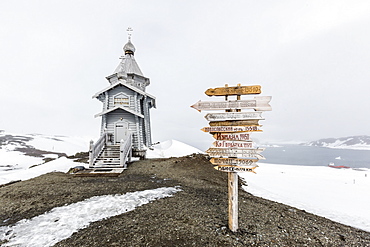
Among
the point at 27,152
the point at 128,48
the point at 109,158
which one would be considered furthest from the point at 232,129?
the point at 27,152

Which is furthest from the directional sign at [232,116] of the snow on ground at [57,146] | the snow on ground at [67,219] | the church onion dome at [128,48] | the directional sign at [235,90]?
the snow on ground at [57,146]

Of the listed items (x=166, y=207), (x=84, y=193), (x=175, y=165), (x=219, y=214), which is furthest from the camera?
(x=175, y=165)

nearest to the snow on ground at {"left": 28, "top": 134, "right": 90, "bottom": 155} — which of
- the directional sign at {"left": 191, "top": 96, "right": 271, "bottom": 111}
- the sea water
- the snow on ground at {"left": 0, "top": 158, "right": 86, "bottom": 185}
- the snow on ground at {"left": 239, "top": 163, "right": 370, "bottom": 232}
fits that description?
the snow on ground at {"left": 0, "top": 158, "right": 86, "bottom": 185}

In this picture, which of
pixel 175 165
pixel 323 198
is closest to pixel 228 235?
pixel 323 198

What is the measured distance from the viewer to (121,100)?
16781 millimetres

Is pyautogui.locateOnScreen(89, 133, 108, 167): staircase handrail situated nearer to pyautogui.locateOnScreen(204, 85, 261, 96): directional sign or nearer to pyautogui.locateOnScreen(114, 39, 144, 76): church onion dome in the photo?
pyautogui.locateOnScreen(114, 39, 144, 76): church onion dome

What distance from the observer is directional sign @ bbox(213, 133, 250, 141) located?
4.01 meters

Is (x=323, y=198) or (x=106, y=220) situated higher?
(x=106, y=220)

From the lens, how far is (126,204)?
5.53 metres

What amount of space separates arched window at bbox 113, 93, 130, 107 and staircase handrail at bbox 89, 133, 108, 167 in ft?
12.0

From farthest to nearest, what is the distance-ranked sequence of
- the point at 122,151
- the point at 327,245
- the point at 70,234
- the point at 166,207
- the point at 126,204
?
the point at 122,151 → the point at 126,204 → the point at 166,207 → the point at 70,234 → the point at 327,245

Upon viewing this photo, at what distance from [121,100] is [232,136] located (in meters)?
15.3

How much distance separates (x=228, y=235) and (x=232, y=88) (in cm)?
360

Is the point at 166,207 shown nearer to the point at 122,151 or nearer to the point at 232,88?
the point at 232,88
